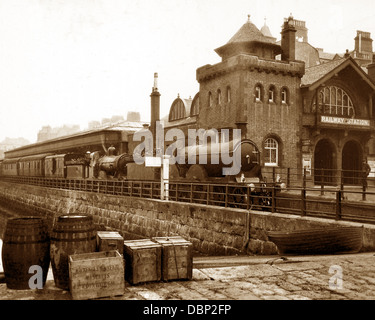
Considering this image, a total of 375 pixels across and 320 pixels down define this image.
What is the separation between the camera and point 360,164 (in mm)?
28156

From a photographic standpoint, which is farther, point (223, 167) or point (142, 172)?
point (142, 172)

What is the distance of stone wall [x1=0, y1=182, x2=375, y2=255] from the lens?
1067 centimetres

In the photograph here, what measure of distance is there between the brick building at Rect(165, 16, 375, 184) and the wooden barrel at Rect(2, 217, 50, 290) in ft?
61.9

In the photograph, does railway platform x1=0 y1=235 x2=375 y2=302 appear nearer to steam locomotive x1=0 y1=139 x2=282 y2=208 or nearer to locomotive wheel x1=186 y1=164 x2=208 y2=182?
steam locomotive x1=0 y1=139 x2=282 y2=208

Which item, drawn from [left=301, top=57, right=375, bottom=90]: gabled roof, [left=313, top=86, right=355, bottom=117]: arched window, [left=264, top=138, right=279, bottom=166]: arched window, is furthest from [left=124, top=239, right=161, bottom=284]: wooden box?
[left=313, top=86, right=355, bottom=117]: arched window

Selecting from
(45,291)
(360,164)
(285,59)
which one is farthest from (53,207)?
(45,291)

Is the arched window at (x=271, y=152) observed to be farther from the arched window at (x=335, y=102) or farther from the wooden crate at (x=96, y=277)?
the wooden crate at (x=96, y=277)

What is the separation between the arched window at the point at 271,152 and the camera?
2511 cm

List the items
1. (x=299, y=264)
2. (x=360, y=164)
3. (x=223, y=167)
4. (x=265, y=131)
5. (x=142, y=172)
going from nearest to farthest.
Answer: (x=299, y=264)
(x=223, y=167)
(x=142, y=172)
(x=265, y=131)
(x=360, y=164)

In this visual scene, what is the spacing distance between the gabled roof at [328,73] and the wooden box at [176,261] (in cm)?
2291

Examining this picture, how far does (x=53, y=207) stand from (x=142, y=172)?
1019 centimetres

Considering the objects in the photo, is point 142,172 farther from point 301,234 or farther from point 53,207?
point 301,234

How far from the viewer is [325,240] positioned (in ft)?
26.3

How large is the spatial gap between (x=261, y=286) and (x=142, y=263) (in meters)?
1.52
